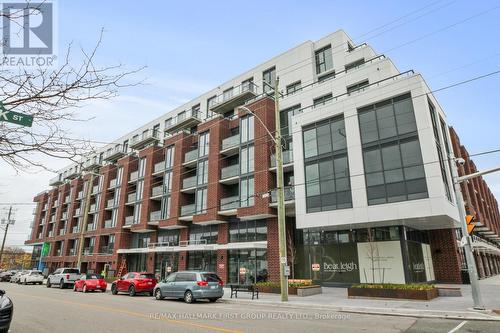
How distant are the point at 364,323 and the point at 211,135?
25770 millimetres

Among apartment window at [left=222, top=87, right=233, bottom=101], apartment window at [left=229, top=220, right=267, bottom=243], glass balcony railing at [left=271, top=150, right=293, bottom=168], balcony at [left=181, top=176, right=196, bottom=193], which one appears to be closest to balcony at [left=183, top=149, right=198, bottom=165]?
balcony at [left=181, top=176, right=196, bottom=193]

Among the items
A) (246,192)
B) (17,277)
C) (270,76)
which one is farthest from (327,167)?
(17,277)

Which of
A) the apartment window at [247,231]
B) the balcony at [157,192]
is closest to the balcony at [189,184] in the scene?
the balcony at [157,192]

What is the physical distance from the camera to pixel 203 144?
3441cm

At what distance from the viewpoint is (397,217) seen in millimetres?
19344

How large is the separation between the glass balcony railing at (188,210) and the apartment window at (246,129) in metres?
8.92

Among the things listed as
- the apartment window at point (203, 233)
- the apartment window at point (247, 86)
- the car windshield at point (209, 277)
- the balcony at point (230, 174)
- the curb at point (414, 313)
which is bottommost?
the curb at point (414, 313)

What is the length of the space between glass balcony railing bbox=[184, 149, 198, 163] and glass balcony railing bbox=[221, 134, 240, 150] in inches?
179

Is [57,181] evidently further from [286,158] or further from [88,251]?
[286,158]

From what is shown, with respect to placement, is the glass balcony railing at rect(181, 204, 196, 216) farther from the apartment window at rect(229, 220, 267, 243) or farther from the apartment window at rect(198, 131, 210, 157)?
the apartment window at rect(198, 131, 210, 157)

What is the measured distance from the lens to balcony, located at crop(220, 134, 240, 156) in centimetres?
3083

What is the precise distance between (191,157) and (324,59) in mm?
17101

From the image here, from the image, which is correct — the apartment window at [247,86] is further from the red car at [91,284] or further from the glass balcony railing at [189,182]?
the red car at [91,284]

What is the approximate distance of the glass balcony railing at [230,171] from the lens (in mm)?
30047
